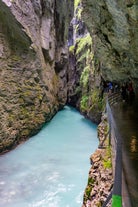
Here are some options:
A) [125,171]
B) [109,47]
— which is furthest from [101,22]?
[125,171]

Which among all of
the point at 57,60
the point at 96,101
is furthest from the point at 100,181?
the point at 57,60

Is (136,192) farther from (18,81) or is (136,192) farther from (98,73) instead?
(98,73)

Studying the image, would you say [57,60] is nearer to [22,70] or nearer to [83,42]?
[83,42]

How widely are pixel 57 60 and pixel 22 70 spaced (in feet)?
54.0

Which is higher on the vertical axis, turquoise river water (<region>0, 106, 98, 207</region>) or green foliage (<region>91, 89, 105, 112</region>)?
green foliage (<region>91, 89, 105, 112</region>)

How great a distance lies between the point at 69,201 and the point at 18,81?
43.7 ft

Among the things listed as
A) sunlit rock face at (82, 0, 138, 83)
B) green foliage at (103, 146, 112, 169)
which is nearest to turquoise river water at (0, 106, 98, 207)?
green foliage at (103, 146, 112, 169)

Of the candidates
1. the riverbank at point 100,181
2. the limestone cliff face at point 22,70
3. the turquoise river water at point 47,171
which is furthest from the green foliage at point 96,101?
the riverbank at point 100,181

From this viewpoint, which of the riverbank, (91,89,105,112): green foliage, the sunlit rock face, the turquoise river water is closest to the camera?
the riverbank

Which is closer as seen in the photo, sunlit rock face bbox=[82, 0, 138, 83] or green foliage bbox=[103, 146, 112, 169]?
sunlit rock face bbox=[82, 0, 138, 83]

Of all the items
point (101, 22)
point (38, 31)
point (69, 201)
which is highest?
point (38, 31)

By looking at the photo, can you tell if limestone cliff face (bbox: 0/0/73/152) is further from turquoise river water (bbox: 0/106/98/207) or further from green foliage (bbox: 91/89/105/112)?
Answer: green foliage (bbox: 91/89/105/112)

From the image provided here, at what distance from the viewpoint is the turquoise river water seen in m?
12.7

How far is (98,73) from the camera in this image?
30156mm
